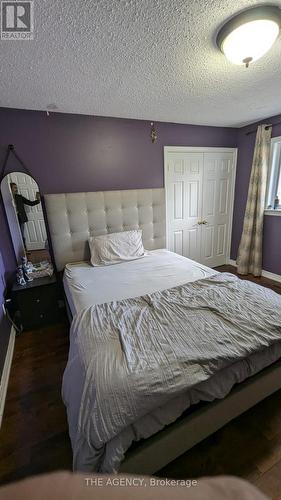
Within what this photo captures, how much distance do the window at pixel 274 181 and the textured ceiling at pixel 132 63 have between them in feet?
2.55

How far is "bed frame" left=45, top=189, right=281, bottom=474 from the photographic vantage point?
99 cm

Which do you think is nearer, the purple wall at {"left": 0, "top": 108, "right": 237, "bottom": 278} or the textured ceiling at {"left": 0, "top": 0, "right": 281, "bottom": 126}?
the textured ceiling at {"left": 0, "top": 0, "right": 281, "bottom": 126}

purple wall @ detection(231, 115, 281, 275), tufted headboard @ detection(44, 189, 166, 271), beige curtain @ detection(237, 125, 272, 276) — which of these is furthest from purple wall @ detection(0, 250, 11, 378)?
purple wall @ detection(231, 115, 281, 275)

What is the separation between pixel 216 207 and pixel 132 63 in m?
2.64

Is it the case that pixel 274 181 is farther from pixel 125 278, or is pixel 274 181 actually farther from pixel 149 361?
pixel 149 361

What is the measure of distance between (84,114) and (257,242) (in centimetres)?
307

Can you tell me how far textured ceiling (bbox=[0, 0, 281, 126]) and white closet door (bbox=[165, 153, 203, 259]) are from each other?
0.78m

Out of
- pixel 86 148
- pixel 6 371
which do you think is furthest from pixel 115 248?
pixel 6 371

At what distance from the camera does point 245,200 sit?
3.51 m

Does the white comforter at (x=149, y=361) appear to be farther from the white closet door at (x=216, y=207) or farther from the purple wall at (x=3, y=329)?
the white closet door at (x=216, y=207)

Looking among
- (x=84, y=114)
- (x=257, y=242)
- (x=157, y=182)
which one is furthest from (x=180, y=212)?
(x=84, y=114)

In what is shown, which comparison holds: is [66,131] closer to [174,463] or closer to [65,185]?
[65,185]

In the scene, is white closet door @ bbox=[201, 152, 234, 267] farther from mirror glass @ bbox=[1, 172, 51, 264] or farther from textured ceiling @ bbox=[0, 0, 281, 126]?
mirror glass @ bbox=[1, 172, 51, 264]

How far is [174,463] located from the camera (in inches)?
44.8
